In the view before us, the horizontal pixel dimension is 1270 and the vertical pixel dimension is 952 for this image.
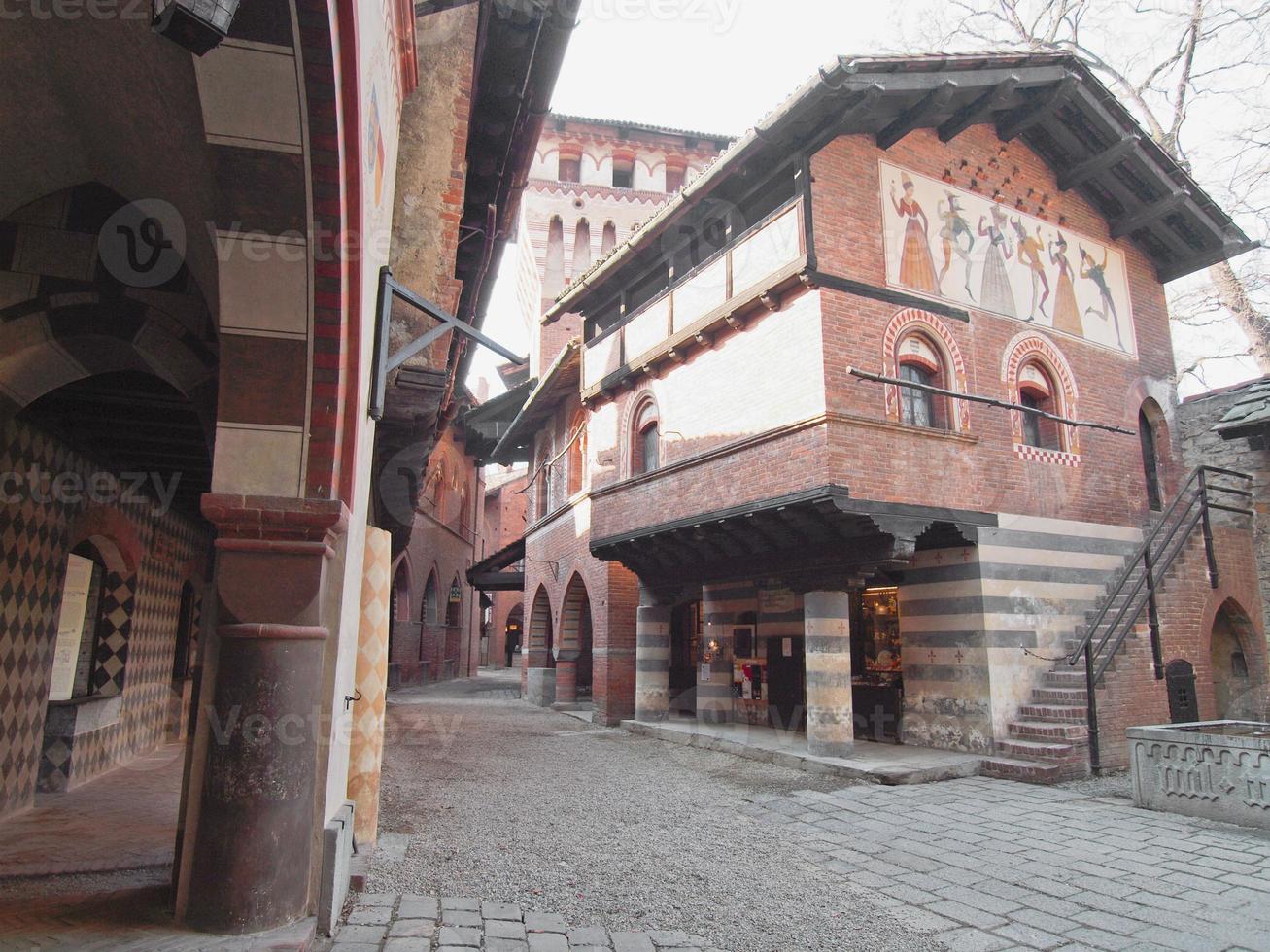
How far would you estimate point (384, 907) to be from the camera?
4395 millimetres

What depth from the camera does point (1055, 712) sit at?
926cm

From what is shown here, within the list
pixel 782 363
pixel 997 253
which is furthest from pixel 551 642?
pixel 997 253

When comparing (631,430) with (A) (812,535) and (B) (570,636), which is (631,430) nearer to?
(A) (812,535)

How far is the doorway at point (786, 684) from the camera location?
1187 cm

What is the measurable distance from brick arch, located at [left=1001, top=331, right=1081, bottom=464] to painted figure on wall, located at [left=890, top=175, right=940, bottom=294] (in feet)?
5.04

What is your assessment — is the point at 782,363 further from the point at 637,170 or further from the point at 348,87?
the point at 637,170

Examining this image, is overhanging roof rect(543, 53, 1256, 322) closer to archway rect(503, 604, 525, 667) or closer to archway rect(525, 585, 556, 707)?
archway rect(525, 585, 556, 707)

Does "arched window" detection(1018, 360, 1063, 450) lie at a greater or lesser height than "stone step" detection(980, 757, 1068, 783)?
greater

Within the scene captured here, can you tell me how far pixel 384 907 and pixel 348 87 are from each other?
13.9 feet

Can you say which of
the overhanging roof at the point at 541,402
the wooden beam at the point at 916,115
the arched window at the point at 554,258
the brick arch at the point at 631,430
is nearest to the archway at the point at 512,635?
the overhanging roof at the point at 541,402

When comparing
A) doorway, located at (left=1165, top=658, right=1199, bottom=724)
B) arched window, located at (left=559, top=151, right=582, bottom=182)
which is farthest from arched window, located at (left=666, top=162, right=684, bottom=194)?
doorway, located at (left=1165, top=658, right=1199, bottom=724)

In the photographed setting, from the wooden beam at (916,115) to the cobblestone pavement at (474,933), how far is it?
31.4 ft

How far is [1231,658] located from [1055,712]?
15.0 feet

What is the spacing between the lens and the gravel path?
4.46 meters
